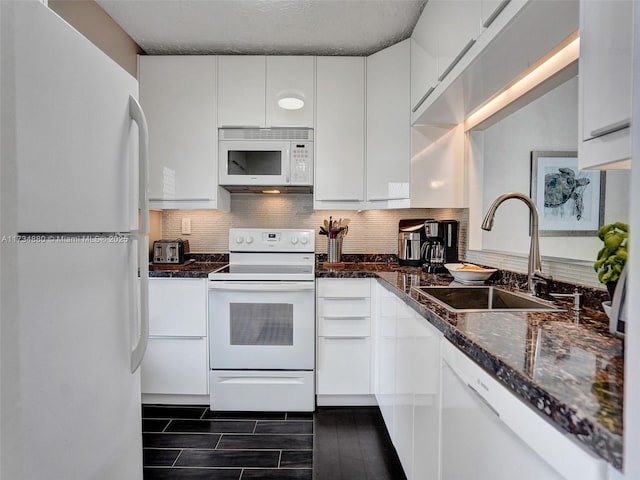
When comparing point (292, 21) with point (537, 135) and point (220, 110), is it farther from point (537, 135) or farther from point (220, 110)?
point (537, 135)

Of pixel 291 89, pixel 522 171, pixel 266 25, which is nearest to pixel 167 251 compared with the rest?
pixel 291 89

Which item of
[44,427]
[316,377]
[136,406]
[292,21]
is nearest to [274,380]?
[316,377]

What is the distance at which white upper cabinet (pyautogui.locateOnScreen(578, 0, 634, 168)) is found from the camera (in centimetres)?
71

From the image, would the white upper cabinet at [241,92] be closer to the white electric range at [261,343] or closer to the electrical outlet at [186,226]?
the electrical outlet at [186,226]

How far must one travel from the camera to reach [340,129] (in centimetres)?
268

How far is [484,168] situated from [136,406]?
2195mm

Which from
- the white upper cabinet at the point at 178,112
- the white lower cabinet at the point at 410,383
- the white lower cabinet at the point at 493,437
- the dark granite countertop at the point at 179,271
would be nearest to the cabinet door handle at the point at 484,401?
the white lower cabinet at the point at 493,437

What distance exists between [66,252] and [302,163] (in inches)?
77.2

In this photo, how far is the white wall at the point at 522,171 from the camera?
1381 mm

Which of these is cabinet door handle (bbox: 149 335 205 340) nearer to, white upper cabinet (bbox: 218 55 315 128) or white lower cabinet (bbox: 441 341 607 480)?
white upper cabinet (bbox: 218 55 315 128)

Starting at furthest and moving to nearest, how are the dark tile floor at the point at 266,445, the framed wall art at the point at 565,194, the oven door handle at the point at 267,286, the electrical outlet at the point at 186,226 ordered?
1. the electrical outlet at the point at 186,226
2. the oven door handle at the point at 267,286
3. the dark tile floor at the point at 266,445
4. the framed wall art at the point at 565,194

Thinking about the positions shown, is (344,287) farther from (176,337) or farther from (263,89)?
(263,89)

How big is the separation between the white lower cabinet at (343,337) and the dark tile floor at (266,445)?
0.20 meters

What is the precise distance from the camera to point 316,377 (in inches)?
96.0
